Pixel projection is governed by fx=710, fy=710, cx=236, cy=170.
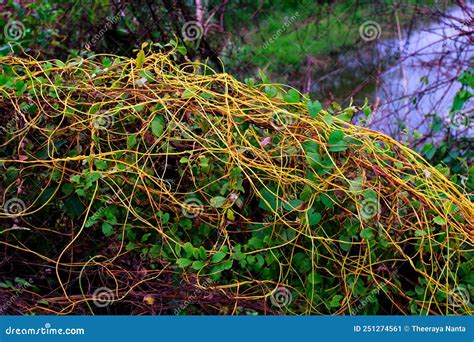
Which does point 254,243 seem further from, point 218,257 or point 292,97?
point 292,97

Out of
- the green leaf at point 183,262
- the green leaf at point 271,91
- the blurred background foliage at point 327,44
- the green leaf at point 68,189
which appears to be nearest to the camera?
the green leaf at point 183,262

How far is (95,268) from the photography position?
8.32 ft

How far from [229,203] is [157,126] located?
36cm

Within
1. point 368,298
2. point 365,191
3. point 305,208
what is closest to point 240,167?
point 305,208

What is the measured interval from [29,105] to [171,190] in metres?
0.61

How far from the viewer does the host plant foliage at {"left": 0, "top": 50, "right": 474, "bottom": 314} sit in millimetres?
2406

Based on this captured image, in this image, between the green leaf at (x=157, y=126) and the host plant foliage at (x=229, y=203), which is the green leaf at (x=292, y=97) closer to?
the host plant foliage at (x=229, y=203)

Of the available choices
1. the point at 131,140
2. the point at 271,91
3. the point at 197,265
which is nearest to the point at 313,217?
the point at 197,265

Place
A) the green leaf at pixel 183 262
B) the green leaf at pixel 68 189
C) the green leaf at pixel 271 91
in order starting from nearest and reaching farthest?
the green leaf at pixel 183 262 → the green leaf at pixel 68 189 → the green leaf at pixel 271 91

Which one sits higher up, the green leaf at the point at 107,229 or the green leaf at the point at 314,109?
the green leaf at the point at 314,109

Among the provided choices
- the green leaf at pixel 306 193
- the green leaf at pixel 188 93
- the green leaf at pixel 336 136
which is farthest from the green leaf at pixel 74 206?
the green leaf at pixel 336 136

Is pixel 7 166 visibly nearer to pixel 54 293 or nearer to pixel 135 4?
pixel 54 293

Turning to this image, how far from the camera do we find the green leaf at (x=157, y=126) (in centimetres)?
244

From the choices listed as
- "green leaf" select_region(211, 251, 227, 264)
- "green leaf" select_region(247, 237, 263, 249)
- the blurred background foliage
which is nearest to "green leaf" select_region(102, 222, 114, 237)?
"green leaf" select_region(211, 251, 227, 264)
